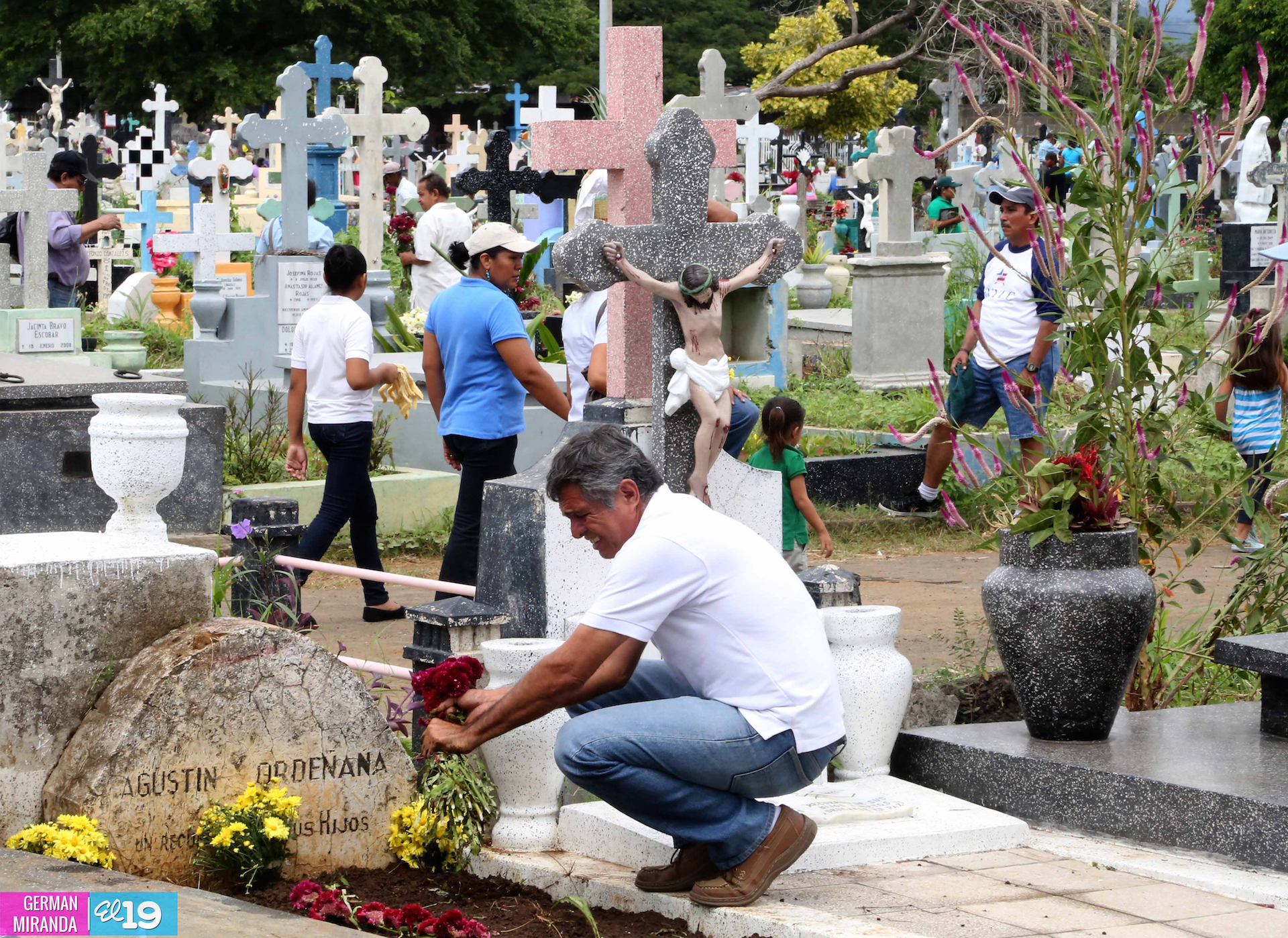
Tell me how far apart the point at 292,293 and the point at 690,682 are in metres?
8.37

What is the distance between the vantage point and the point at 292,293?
476 inches

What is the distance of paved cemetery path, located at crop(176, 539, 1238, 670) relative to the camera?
298 inches

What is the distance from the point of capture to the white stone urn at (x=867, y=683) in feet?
17.4

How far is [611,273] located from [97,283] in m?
15.6

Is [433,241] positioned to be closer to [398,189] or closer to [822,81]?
[398,189]

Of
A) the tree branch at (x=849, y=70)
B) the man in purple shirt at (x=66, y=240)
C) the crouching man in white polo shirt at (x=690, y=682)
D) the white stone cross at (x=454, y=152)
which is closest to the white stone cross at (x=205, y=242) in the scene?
the man in purple shirt at (x=66, y=240)

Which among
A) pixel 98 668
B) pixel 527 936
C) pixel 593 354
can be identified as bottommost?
pixel 527 936

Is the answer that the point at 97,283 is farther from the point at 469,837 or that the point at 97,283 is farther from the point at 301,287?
the point at 469,837

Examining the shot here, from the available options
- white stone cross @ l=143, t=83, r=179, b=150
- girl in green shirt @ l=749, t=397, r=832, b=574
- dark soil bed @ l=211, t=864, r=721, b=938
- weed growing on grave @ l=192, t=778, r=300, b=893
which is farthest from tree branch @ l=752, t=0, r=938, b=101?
weed growing on grave @ l=192, t=778, r=300, b=893

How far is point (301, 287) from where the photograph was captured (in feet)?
39.8

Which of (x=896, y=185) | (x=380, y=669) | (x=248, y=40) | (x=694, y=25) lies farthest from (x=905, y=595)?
(x=694, y=25)

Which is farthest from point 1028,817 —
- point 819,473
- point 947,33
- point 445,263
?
point 947,33

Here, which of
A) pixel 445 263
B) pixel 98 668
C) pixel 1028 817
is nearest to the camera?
pixel 98 668

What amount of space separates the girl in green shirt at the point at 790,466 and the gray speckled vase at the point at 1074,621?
249 centimetres
